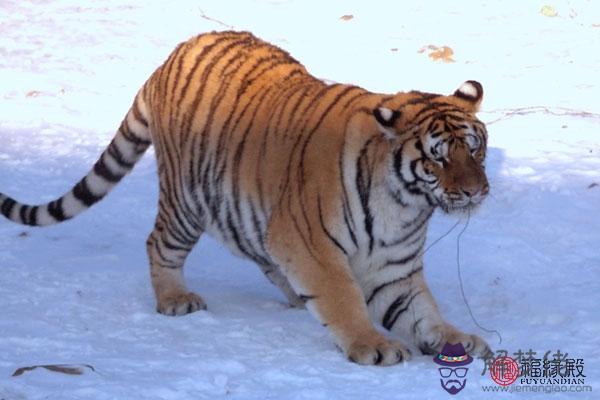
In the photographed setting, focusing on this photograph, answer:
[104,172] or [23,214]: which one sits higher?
[104,172]

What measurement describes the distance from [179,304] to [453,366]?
1349 mm

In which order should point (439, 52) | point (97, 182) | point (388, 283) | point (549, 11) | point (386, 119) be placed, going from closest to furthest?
point (386, 119)
point (388, 283)
point (97, 182)
point (439, 52)
point (549, 11)

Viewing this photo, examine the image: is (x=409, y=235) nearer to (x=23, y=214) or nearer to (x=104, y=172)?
(x=104, y=172)

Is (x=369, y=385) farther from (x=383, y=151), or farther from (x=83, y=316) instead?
(x=83, y=316)

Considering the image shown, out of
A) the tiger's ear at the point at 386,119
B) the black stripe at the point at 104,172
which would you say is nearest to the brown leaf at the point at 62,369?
the tiger's ear at the point at 386,119

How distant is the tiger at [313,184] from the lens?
15.1 feet

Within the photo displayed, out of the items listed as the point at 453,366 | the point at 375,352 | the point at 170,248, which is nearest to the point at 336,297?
the point at 375,352

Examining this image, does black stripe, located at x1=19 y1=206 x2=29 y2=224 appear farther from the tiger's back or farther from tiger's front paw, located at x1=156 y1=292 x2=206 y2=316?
tiger's front paw, located at x1=156 y1=292 x2=206 y2=316

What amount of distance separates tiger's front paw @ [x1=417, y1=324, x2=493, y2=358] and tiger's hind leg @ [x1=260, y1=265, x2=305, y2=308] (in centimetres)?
82

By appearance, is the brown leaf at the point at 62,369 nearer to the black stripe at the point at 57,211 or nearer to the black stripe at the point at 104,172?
the black stripe at the point at 57,211

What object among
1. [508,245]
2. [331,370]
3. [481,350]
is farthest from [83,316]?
[508,245]

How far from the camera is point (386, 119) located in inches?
181

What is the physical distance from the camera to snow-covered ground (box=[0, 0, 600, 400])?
4.52 m

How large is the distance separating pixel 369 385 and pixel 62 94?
5.23 meters
